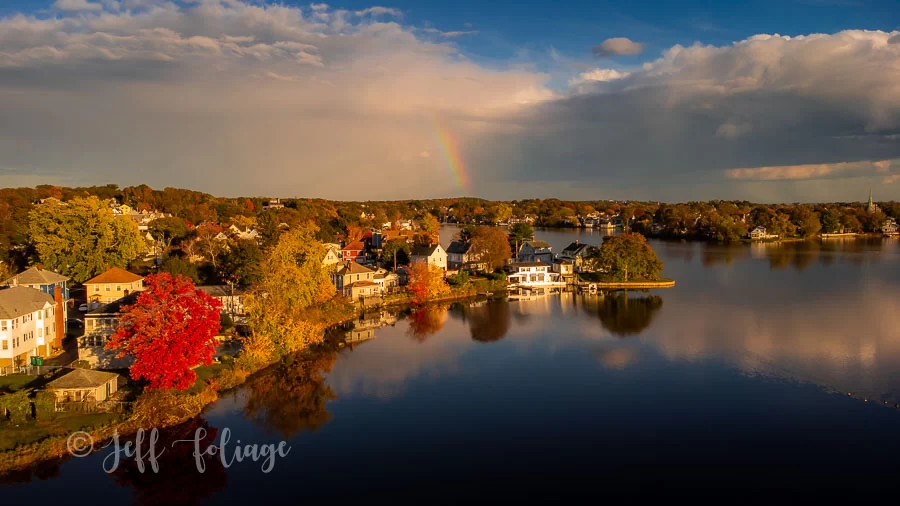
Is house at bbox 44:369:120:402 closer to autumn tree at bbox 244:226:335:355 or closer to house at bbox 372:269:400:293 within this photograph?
autumn tree at bbox 244:226:335:355

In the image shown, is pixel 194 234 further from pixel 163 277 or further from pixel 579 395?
pixel 579 395

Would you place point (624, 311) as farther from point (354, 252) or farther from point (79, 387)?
point (79, 387)

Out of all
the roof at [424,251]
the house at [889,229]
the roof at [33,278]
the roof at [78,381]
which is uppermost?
the house at [889,229]

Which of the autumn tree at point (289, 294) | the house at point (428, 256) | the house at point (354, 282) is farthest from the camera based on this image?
the house at point (428, 256)

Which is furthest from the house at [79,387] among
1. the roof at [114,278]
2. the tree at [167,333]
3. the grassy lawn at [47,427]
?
the roof at [114,278]

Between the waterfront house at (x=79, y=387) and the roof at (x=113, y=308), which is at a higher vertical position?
the roof at (x=113, y=308)

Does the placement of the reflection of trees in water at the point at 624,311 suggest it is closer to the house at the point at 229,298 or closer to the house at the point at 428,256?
the house at the point at 428,256

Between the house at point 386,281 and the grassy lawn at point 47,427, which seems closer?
the grassy lawn at point 47,427
